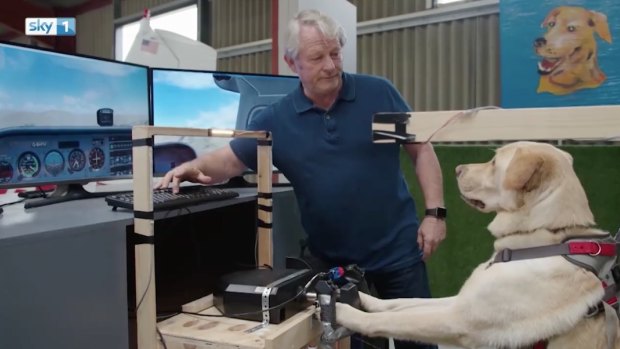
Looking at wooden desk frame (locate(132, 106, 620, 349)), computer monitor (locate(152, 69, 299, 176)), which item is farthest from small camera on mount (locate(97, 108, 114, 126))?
wooden desk frame (locate(132, 106, 620, 349))

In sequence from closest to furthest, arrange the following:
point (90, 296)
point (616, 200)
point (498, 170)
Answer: point (90, 296) → point (498, 170) → point (616, 200)

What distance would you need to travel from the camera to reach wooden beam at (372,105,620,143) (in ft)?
3.04

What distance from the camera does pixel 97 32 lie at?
22.7 feet

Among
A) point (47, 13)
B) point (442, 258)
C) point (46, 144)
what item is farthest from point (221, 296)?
point (47, 13)

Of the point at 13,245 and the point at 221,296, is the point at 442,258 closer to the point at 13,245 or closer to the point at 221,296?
the point at 221,296

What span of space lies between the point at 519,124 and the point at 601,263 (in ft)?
1.21

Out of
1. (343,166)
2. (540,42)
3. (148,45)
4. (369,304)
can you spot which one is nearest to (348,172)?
(343,166)

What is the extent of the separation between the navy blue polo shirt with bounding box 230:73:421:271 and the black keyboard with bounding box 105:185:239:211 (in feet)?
0.72

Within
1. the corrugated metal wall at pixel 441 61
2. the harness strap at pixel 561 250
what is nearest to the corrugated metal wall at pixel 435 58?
the corrugated metal wall at pixel 441 61

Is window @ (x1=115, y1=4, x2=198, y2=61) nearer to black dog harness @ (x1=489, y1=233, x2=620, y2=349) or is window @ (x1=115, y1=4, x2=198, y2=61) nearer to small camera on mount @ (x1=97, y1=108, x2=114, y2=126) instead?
small camera on mount @ (x1=97, y1=108, x2=114, y2=126)

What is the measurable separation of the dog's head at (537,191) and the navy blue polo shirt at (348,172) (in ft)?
1.18

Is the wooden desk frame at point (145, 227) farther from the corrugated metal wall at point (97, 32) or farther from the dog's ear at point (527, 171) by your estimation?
the corrugated metal wall at point (97, 32)

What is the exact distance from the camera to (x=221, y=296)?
46.9 inches

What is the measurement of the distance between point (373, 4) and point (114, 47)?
13.3ft
